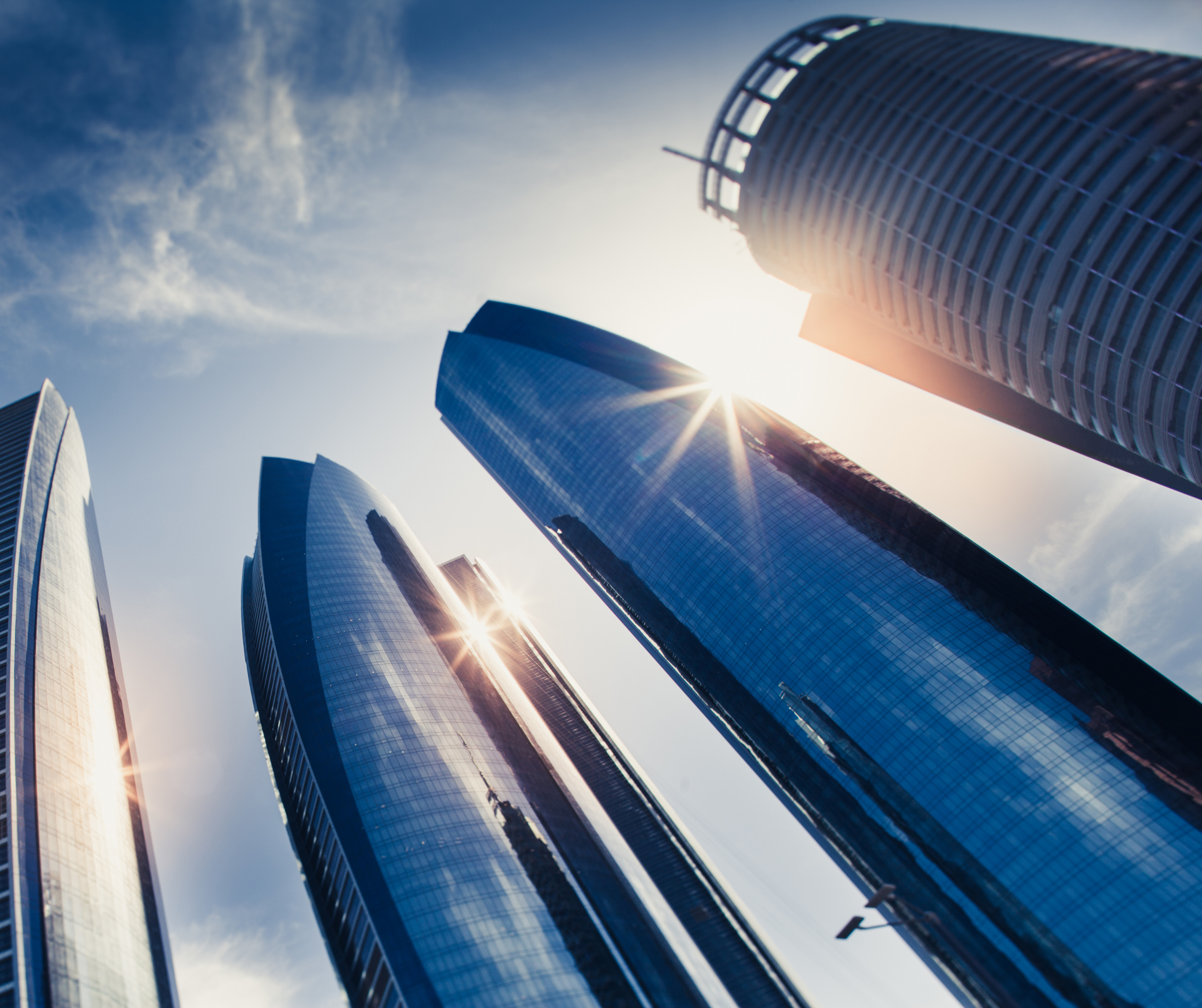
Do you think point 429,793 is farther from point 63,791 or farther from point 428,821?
point 63,791

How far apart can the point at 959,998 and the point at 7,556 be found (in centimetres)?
18759

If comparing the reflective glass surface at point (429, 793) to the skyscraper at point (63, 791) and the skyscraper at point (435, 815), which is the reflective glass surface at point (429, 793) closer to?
the skyscraper at point (435, 815)

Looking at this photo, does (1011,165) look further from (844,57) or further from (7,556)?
(7,556)

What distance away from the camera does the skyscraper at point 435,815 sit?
9112 centimetres

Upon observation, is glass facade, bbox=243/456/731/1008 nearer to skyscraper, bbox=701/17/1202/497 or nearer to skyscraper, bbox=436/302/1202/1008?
skyscraper, bbox=436/302/1202/1008

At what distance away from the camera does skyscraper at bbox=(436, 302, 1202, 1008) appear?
74.9 metres

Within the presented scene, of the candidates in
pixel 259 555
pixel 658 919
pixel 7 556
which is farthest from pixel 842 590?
pixel 7 556

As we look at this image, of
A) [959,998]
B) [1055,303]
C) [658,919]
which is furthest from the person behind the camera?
[658,919]

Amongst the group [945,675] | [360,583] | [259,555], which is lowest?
[945,675]

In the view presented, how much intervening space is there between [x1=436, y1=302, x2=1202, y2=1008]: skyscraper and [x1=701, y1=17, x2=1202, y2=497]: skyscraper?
33774 millimetres

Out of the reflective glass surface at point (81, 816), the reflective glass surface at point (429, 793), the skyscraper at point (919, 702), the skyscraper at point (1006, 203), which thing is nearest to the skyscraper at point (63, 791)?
the reflective glass surface at point (81, 816)

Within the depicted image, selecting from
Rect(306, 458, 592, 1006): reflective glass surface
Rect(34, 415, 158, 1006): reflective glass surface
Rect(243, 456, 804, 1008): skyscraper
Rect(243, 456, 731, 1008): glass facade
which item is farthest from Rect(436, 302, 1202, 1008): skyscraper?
Rect(34, 415, 158, 1006): reflective glass surface

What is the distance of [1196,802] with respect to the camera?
255ft

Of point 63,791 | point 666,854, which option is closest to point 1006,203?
point 666,854
